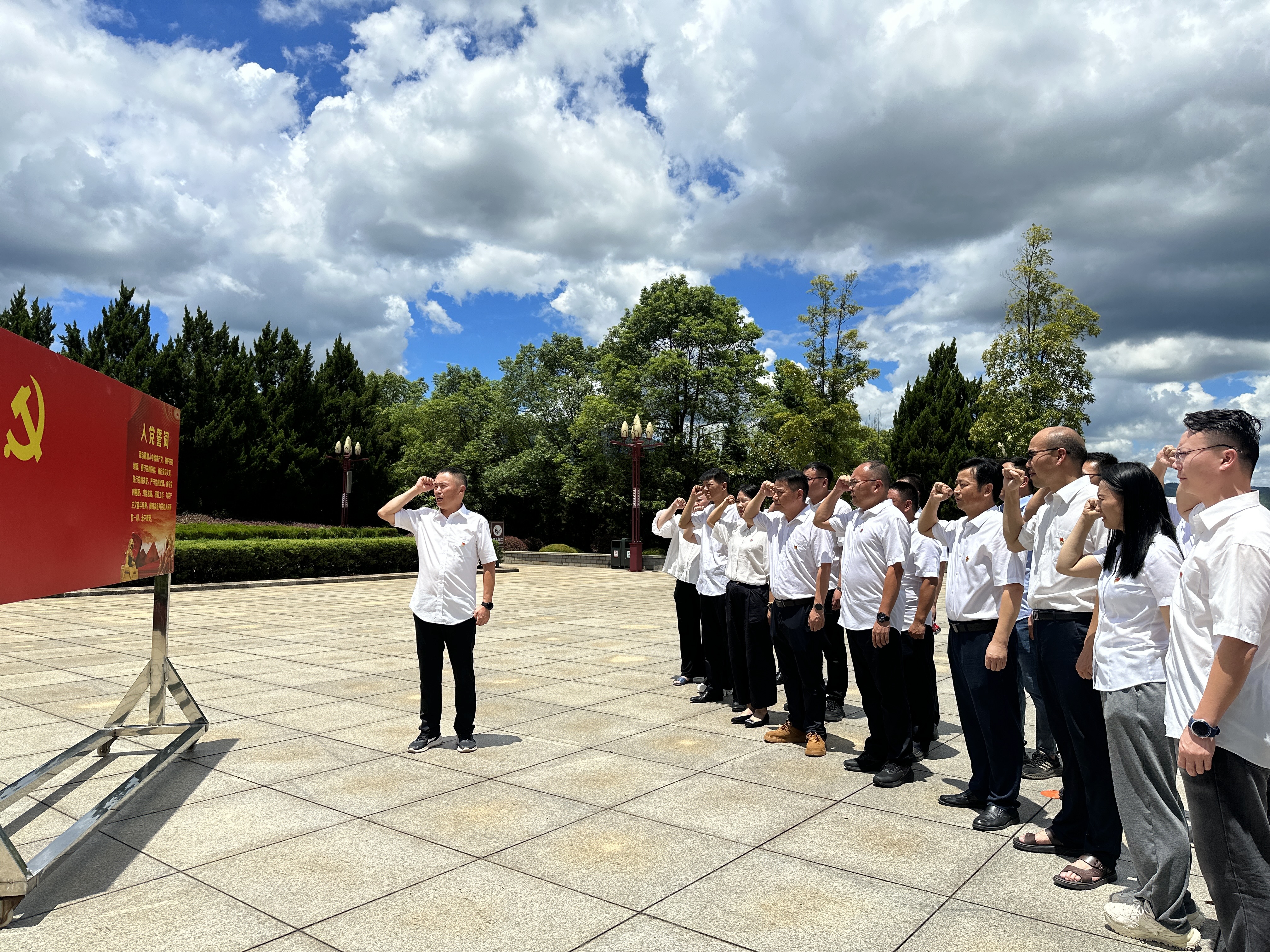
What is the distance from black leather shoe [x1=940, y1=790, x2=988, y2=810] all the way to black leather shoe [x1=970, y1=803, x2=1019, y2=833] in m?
0.25

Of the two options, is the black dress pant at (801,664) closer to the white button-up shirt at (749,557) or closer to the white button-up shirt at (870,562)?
the white button-up shirt at (870,562)

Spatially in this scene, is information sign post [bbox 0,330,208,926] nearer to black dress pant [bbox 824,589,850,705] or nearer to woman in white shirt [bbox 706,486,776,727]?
woman in white shirt [bbox 706,486,776,727]

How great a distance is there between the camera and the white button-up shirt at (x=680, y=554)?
25.7 ft

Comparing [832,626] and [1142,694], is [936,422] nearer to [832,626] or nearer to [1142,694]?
[832,626]

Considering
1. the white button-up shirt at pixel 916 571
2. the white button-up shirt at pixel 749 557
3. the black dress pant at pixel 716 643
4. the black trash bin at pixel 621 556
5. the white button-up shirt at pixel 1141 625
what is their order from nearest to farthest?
the white button-up shirt at pixel 1141 625 < the white button-up shirt at pixel 916 571 < the white button-up shirt at pixel 749 557 < the black dress pant at pixel 716 643 < the black trash bin at pixel 621 556

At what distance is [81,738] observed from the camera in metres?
5.77

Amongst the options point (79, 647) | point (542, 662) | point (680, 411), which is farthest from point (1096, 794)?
point (680, 411)

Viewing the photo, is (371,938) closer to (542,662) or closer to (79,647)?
(542,662)

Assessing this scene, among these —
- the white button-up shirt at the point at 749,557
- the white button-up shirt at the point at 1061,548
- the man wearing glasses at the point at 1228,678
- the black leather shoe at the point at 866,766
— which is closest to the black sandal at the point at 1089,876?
the man wearing glasses at the point at 1228,678

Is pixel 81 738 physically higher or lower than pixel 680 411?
lower

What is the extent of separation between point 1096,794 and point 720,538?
13.1 ft

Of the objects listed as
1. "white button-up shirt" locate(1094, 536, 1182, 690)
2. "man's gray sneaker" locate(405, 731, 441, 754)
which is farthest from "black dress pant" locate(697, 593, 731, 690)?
"white button-up shirt" locate(1094, 536, 1182, 690)

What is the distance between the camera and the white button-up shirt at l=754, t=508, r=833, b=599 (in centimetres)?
568

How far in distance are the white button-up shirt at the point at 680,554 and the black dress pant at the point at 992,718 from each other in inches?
134
